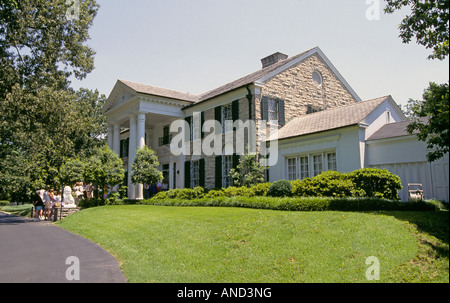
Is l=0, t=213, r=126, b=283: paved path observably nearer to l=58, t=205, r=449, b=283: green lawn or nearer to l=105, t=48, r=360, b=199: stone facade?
l=58, t=205, r=449, b=283: green lawn

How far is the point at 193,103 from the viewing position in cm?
2425

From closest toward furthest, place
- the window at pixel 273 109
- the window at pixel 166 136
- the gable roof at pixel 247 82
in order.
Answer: the window at pixel 273 109 → the gable roof at pixel 247 82 → the window at pixel 166 136

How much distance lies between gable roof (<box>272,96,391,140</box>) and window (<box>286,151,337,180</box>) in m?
1.23

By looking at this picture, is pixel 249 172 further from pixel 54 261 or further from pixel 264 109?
pixel 54 261

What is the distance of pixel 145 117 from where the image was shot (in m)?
24.8

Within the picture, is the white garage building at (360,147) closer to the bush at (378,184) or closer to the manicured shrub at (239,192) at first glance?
the bush at (378,184)

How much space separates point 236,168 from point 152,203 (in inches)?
211

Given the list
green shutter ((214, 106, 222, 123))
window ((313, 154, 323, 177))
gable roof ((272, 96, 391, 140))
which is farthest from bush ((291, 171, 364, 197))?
green shutter ((214, 106, 222, 123))

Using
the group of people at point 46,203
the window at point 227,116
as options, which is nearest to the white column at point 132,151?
the group of people at point 46,203

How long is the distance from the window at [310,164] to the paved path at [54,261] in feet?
34.7

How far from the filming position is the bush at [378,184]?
37.3 feet

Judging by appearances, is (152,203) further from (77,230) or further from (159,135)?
(159,135)

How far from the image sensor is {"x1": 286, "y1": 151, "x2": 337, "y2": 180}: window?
52.6ft
